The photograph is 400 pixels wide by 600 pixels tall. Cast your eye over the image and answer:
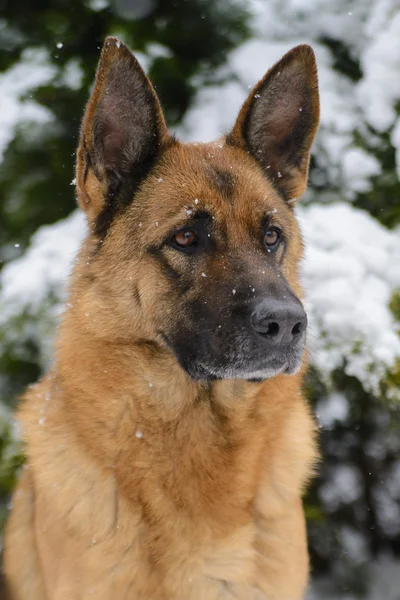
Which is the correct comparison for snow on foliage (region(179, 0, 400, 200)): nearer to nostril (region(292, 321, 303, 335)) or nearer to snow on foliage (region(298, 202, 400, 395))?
snow on foliage (region(298, 202, 400, 395))

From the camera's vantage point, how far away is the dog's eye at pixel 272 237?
270 centimetres

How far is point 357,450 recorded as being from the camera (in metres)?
4.28

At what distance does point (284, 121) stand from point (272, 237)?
557 mm

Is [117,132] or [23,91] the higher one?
[117,132]

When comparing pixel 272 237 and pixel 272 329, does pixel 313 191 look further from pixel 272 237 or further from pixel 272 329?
pixel 272 329

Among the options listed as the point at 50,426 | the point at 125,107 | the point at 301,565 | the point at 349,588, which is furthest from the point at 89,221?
the point at 349,588

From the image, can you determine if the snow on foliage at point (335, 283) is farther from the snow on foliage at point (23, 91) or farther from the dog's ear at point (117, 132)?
the dog's ear at point (117, 132)

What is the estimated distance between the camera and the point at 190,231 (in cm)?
255

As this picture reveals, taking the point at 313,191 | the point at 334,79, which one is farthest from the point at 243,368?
the point at 334,79

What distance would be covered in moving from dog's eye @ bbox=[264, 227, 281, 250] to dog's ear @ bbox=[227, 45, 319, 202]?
30 cm

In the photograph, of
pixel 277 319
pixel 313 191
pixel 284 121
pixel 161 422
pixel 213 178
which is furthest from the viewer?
pixel 313 191

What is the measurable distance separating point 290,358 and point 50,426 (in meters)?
1.02

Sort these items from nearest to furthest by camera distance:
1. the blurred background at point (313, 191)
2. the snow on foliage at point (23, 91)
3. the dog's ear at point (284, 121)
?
the dog's ear at point (284, 121) → the blurred background at point (313, 191) → the snow on foliage at point (23, 91)

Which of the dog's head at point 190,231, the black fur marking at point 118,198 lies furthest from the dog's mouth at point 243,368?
the black fur marking at point 118,198
